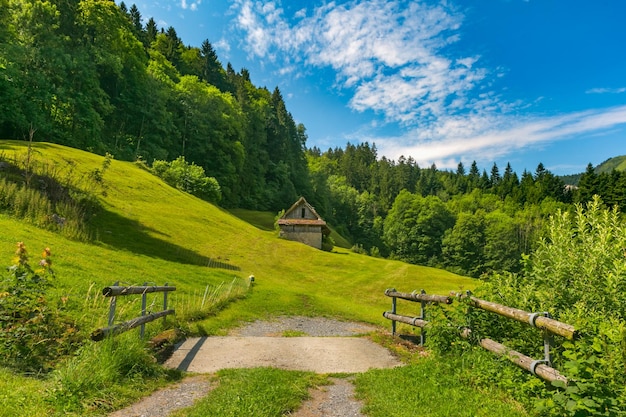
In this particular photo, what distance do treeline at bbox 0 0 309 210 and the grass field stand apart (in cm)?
777

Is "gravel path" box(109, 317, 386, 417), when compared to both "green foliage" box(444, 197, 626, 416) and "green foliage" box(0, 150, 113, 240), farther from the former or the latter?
"green foliage" box(0, 150, 113, 240)

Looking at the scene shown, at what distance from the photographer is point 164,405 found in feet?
18.0

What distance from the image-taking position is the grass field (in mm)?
11461

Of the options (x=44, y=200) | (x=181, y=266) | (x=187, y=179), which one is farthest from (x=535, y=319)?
(x=187, y=179)

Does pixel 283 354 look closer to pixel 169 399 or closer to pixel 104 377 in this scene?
pixel 169 399

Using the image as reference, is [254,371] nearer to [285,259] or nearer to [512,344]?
[512,344]

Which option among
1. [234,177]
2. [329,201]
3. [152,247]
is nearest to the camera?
[152,247]

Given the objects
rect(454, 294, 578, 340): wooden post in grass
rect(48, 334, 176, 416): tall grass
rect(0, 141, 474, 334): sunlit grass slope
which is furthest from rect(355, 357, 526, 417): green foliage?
rect(0, 141, 474, 334): sunlit grass slope

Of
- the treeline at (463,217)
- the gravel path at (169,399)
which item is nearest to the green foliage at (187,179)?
the treeline at (463,217)

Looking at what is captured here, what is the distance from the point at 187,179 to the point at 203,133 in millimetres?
21397

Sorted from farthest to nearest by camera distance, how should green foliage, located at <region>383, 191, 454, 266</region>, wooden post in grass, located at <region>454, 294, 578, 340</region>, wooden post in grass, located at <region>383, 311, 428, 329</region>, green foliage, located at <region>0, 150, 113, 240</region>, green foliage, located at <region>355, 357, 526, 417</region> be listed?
green foliage, located at <region>383, 191, 454, 266</region>, green foliage, located at <region>0, 150, 113, 240</region>, wooden post in grass, located at <region>383, 311, 428, 329</region>, green foliage, located at <region>355, 357, 526, 417</region>, wooden post in grass, located at <region>454, 294, 578, 340</region>

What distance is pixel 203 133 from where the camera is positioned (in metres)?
73.9

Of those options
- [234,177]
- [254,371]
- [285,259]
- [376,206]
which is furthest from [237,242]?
[376,206]

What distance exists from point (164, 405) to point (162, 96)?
69954mm
